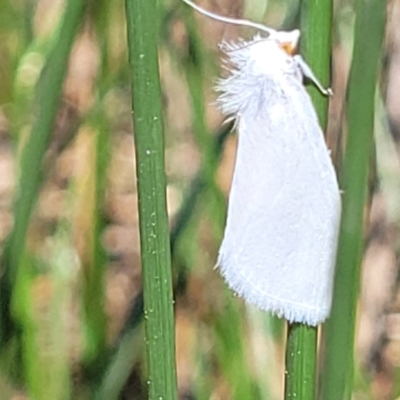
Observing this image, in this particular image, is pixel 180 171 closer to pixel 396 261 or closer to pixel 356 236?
pixel 396 261

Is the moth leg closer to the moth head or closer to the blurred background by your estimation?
the moth head

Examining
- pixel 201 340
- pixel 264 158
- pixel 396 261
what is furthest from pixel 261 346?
pixel 264 158

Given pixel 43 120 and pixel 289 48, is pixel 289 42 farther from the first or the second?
pixel 43 120

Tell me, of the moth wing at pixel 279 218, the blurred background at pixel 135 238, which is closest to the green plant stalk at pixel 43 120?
the blurred background at pixel 135 238

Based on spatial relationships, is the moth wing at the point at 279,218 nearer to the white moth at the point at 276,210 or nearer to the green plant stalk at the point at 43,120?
the white moth at the point at 276,210

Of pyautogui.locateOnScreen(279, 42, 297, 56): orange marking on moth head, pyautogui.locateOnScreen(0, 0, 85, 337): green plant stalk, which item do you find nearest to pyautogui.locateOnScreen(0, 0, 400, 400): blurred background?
pyautogui.locateOnScreen(0, 0, 85, 337): green plant stalk

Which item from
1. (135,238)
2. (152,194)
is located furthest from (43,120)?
(135,238)
